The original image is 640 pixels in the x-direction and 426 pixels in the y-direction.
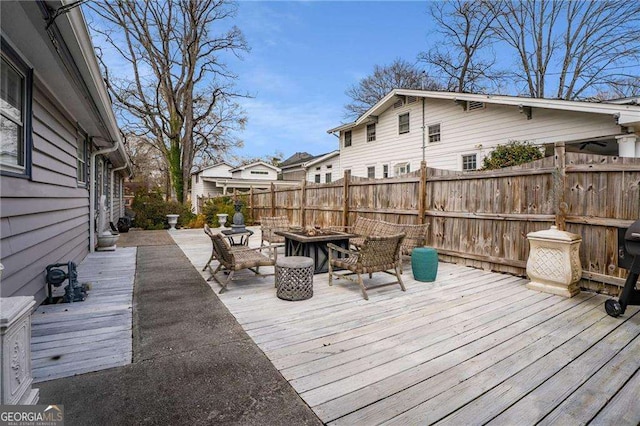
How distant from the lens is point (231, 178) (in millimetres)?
21609

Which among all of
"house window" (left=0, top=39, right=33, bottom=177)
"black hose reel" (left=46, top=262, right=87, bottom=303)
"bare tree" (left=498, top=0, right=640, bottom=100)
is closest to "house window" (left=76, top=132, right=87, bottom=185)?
"black hose reel" (left=46, top=262, right=87, bottom=303)

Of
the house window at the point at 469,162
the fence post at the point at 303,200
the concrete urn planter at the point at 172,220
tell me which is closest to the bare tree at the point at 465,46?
the house window at the point at 469,162

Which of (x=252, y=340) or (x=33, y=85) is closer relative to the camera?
(x=252, y=340)

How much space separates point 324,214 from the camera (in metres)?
8.87

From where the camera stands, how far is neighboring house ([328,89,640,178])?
7.54 meters

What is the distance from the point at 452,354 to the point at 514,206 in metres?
3.35

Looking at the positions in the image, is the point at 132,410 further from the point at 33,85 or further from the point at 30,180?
the point at 33,85

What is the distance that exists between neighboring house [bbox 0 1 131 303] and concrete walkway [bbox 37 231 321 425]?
137cm

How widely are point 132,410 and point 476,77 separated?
2029 cm

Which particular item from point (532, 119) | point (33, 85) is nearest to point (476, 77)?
point (532, 119)

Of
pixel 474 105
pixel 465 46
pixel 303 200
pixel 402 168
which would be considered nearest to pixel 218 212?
pixel 303 200

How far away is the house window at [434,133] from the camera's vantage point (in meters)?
11.4

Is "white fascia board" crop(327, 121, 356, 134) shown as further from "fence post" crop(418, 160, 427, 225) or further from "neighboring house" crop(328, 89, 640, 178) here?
"fence post" crop(418, 160, 427, 225)

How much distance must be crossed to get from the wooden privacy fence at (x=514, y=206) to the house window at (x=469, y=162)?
5042 mm
